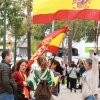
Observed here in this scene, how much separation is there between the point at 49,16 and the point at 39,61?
5.03 feet

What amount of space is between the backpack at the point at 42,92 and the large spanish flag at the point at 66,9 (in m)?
1.84

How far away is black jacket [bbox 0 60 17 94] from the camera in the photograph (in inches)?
343

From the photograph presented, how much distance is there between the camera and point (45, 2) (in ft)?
35.4

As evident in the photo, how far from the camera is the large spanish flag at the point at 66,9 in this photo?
33.7 feet

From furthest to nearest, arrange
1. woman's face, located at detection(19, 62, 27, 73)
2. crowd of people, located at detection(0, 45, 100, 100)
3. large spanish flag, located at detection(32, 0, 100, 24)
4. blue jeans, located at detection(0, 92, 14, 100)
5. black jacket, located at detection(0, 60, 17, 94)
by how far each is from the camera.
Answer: large spanish flag, located at detection(32, 0, 100, 24) < woman's face, located at detection(19, 62, 27, 73) < blue jeans, located at detection(0, 92, 14, 100) < crowd of people, located at detection(0, 45, 100, 100) < black jacket, located at detection(0, 60, 17, 94)

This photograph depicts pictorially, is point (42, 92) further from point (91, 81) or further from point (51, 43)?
point (51, 43)

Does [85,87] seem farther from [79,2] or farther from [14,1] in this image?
[14,1]

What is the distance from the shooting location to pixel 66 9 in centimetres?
1048

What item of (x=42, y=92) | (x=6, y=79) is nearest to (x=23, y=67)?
(x=42, y=92)

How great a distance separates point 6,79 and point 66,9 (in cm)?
257

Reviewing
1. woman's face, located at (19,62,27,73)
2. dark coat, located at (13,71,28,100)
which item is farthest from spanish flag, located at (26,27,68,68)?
dark coat, located at (13,71,28,100)

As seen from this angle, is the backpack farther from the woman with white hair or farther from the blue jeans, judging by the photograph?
the woman with white hair

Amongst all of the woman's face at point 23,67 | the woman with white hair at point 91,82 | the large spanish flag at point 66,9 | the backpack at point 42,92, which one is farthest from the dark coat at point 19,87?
the large spanish flag at point 66,9

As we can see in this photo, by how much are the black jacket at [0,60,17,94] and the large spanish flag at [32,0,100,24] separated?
2.19m
